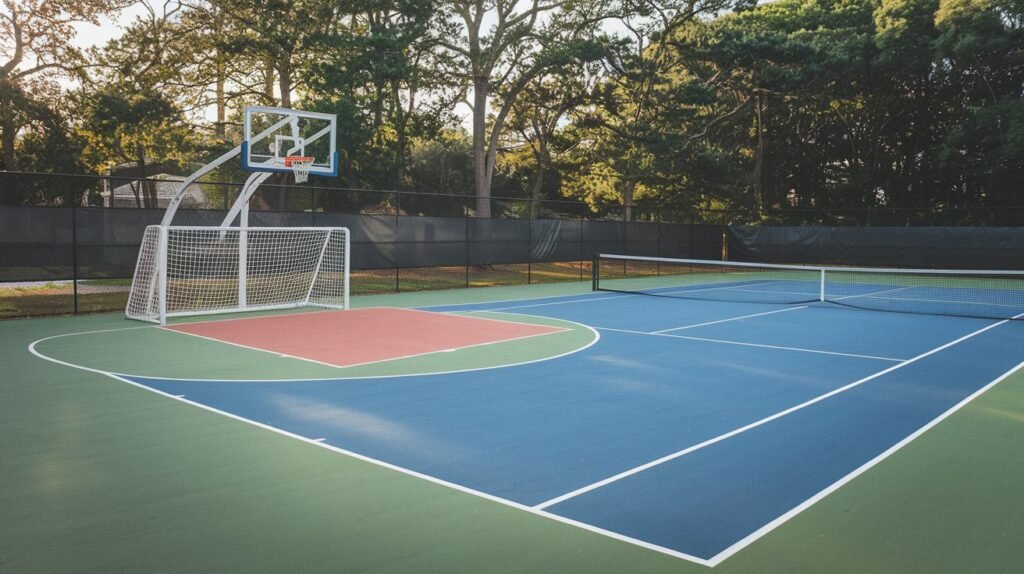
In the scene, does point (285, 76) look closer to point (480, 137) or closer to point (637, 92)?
point (480, 137)

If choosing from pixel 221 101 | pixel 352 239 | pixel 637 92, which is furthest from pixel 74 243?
pixel 637 92

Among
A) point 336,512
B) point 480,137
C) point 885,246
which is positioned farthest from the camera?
point 480,137

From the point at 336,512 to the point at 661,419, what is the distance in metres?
3.37

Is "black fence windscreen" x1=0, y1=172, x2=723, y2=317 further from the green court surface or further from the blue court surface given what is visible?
the green court surface

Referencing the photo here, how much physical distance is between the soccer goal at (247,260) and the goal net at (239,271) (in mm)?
19

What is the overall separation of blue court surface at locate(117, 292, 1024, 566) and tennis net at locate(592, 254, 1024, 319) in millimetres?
4604

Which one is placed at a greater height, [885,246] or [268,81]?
[268,81]

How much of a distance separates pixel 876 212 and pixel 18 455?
31577 millimetres

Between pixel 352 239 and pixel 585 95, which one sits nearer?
pixel 352 239

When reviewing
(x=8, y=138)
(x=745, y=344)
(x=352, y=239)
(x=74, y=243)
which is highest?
(x=8, y=138)

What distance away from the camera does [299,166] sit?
47.5 ft

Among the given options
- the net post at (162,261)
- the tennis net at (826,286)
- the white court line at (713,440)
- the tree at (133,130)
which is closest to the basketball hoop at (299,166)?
the net post at (162,261)

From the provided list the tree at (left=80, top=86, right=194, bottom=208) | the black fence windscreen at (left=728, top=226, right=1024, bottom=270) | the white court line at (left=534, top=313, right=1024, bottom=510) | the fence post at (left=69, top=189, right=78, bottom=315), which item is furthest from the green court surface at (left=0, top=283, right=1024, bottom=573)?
the black fence windscreen at (left=728, top=226, right=1024, bottom=270)

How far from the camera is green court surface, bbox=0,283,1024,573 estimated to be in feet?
13.1
